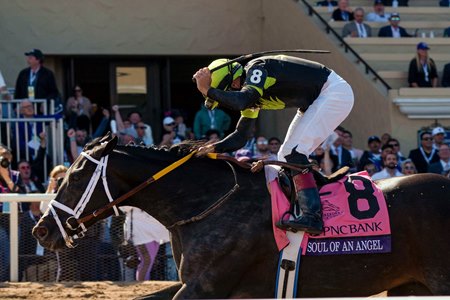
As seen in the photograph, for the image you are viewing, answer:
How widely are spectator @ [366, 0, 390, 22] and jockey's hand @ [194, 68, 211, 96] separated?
1002 centimetres

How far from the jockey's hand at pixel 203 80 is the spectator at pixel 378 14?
10.0 meters

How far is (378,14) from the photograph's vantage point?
52.9ft

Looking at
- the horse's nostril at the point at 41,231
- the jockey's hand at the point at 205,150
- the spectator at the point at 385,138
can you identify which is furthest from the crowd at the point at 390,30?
the horse's nostril at the point at 41,231

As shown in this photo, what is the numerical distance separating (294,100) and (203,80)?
62 centimetres

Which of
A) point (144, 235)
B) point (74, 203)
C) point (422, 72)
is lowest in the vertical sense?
point (144, 235)

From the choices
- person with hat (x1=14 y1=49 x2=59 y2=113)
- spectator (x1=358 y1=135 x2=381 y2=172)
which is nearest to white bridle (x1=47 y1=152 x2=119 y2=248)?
→ spectator (x1=358 y1=135 x2=381 y2=172)

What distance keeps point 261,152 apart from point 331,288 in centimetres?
641

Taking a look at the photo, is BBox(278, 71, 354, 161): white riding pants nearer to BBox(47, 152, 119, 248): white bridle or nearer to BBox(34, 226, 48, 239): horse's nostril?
BBox(47, 152, 119, 248): white bridle

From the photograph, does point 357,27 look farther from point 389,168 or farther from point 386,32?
point 389,168

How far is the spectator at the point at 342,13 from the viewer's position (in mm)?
15836

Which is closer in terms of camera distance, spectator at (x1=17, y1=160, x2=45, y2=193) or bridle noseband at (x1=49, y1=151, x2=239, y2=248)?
bridle noseband at (x1=49, y1=151, x2=239, y2=248)

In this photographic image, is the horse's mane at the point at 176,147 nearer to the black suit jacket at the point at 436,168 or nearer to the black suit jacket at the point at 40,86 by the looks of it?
the black suit jacket at the point at 436,168

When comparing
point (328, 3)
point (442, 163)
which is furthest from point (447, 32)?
point (442, 163)

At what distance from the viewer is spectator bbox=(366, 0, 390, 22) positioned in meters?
16.1
